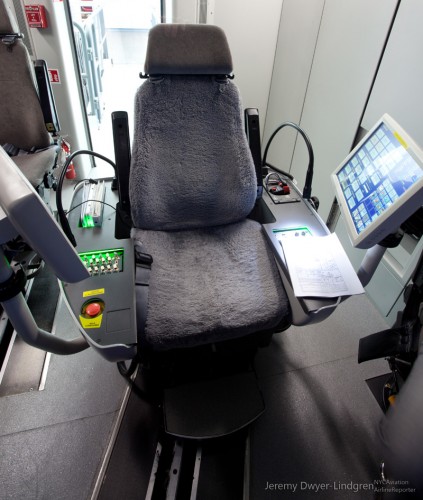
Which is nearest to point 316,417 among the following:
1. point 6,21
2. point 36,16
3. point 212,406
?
point 212,406

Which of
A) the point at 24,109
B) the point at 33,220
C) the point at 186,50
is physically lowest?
the point at 24,109

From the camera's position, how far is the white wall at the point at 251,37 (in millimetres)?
2293

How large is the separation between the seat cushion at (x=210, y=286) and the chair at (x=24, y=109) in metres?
0.83

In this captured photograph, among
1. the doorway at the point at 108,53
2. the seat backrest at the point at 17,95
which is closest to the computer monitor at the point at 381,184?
the doorway at the point at 108,53

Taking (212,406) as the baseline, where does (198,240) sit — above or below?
above

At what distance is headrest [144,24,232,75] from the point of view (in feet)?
3.70

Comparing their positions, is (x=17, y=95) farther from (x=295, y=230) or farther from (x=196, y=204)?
(x=295, y=230)

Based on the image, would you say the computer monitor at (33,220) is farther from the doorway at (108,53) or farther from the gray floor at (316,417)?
the doorway at (108,53)

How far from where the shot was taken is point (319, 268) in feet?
3.62

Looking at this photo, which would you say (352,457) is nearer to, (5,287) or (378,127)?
(378,127)

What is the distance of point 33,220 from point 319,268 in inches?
35.2

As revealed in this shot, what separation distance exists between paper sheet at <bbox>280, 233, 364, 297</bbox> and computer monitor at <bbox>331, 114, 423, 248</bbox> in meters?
0.15

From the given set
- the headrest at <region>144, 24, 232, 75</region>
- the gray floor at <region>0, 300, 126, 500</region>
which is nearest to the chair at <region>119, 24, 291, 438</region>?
the headrest at <region>144, 24, 232, 75</region>

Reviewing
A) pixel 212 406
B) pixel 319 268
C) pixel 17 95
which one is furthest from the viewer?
pixel 17 95
